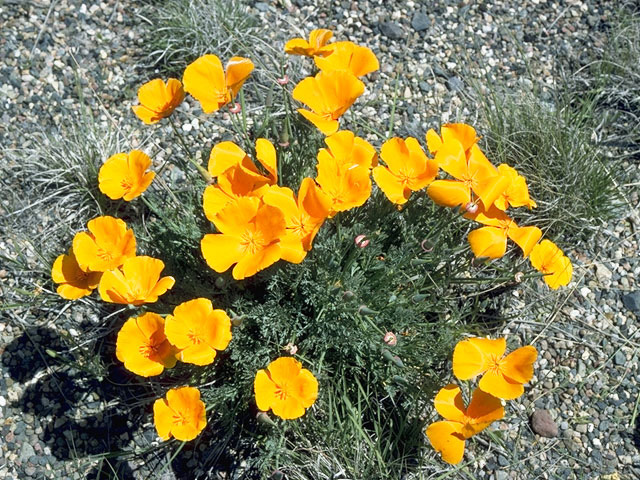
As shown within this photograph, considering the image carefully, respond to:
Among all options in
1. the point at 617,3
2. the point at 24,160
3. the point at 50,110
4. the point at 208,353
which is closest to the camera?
the point at 208,353

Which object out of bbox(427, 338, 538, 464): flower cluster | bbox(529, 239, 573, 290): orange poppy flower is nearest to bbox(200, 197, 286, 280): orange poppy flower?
bbox(427, 338, 538, 464): flower cluster

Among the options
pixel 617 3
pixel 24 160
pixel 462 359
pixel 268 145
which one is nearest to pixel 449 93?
pixel 617 3

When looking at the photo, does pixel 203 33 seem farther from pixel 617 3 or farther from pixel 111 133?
pixel 617 3

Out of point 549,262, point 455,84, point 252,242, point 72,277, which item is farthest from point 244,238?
point 455,84

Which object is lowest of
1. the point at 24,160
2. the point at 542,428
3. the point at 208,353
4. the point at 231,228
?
the point at 542,428

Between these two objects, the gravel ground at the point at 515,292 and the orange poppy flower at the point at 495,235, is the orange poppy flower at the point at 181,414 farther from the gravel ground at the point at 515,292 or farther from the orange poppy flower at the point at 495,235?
the orange poppy flower at the point at 495,235

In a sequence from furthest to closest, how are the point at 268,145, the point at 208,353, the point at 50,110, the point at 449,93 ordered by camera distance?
the point at 449,93 → the point at 50,110 → the point at 268,145 → the point at 208,353

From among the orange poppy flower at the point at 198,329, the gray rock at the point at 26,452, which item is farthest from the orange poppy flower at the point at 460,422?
the gray rock at the point at 26,452
